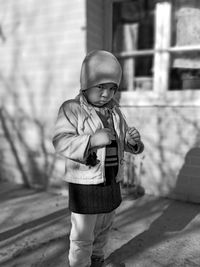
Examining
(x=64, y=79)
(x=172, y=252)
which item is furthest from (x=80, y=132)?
(x=64, y=79)

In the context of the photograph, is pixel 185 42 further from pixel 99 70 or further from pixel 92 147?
pixel 92 147

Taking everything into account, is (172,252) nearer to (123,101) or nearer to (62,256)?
(62,256)

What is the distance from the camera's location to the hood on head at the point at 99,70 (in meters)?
1.75

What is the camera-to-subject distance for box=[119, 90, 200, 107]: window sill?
3764 millimetres

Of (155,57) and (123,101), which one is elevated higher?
(155,57)

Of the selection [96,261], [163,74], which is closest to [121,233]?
[96,261]

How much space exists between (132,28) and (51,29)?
3.87 feet

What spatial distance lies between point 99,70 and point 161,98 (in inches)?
92.7

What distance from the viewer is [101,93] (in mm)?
1808

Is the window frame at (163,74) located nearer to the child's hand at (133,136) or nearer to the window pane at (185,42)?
the window pane at (185,42)

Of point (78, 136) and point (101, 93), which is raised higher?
point (101, 93)

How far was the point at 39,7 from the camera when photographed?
4031mm

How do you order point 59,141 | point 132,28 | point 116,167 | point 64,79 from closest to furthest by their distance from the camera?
point 59,141, point 116,167, point 64,79, point 132,28

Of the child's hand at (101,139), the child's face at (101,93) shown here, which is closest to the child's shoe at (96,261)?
the child's hand at (101,139)
